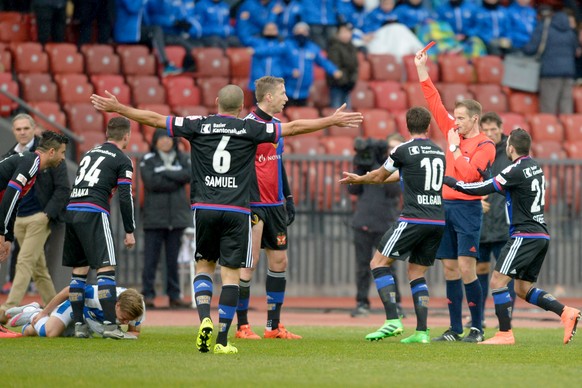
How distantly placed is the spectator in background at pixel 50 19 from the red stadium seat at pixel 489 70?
7.86m

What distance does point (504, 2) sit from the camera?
25.8 meters

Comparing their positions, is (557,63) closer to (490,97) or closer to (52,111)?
(490,97)

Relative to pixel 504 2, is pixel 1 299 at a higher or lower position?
lower

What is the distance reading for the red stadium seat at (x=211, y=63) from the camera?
879 inches

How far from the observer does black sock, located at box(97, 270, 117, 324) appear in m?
11.3

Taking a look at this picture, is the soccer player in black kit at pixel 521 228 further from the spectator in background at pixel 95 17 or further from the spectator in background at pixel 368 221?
the spectator in background at pixel 95 17

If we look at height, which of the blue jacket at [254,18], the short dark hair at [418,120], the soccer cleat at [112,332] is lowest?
the soccer cleat at [112,332]

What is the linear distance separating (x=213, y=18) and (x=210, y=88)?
2.25m

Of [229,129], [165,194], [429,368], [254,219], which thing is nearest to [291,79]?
[165,194]

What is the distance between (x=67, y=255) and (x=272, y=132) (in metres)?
2.74

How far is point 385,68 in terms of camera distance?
23.1 m

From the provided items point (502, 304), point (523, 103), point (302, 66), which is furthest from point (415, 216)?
point (523, 103)

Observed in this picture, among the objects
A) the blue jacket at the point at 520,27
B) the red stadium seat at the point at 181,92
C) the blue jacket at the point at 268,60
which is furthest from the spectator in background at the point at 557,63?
the red stadium seat at the point at 181,92

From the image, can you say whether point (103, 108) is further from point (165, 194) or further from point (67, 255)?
point (165, 194)
